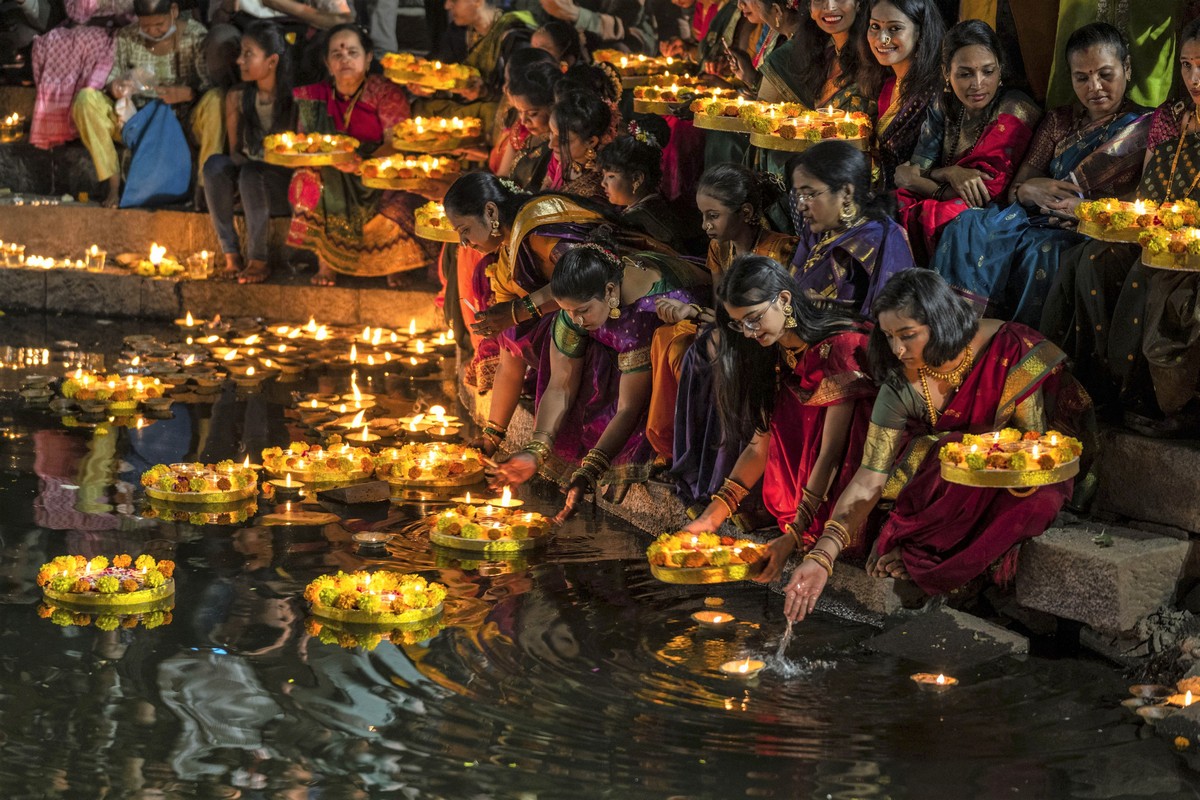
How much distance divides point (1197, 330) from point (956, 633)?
3.59 feet

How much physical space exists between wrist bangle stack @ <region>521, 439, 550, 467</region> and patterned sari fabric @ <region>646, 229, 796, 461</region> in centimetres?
46

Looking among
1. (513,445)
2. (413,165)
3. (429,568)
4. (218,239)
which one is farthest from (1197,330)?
(218,239)

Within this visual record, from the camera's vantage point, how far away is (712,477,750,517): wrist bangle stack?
18.7 feet

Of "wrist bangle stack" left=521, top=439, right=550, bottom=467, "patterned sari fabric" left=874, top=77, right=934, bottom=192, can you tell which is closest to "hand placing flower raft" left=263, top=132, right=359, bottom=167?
"wrist bangle stack" left=521, top=439, right=550, bottom=467

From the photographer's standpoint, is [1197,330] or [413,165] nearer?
[1197,330]

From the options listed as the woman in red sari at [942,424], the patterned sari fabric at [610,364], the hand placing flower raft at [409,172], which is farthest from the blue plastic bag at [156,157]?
the woman in red sari at [942,424]

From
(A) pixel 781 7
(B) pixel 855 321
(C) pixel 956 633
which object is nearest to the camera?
(C) pixel 956 633

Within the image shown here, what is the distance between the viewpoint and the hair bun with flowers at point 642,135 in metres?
7.08

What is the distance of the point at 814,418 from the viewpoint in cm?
559

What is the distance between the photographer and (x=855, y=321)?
5.57m

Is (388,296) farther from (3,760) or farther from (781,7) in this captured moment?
(3,760)

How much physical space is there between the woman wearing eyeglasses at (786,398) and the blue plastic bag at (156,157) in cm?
604

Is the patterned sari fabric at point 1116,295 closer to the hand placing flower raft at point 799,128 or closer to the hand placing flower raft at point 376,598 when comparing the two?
Result: the hand placing flower raft at point 799,128

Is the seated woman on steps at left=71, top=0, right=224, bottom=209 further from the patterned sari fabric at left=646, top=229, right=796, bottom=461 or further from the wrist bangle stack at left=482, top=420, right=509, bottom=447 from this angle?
the patterned sari fabric at left=646, top=229, right=796, bottom=461
